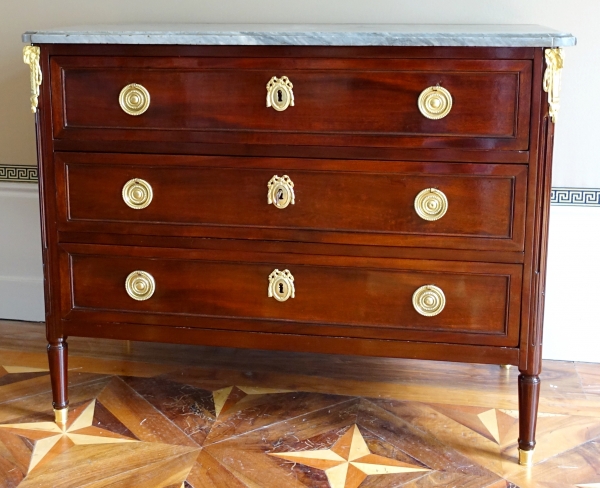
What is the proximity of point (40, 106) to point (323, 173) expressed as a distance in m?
0.57

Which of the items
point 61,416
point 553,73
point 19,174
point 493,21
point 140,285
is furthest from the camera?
point 19,174

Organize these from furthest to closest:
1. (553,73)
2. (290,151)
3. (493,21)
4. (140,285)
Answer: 1. (493,21)
2. (140,285)
3. (290,151)
4. (553,73)

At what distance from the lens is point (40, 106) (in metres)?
1.49

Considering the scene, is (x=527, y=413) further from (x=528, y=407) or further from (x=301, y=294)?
(x=301, y=294)

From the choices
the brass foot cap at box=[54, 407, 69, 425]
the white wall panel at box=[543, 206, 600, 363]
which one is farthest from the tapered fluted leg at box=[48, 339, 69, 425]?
the white wall panel at box=[543, 206, 600, 363]

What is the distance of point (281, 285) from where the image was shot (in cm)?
Result: 149

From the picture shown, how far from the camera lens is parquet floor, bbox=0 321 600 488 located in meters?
1.46

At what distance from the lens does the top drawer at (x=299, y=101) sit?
1.36 meters

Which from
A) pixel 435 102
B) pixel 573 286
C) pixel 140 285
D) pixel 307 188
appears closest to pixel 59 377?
pixel 140 285

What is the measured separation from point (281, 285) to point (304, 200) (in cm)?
17

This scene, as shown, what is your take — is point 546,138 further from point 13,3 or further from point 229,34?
point 13,3

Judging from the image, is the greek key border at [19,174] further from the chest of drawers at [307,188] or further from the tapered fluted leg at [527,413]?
the tapered fluted leg at [527,413]

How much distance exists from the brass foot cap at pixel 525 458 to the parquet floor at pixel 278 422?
14 millimetres

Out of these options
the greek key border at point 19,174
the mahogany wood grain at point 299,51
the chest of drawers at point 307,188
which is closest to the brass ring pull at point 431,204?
the chest of drawers at point 307,188
